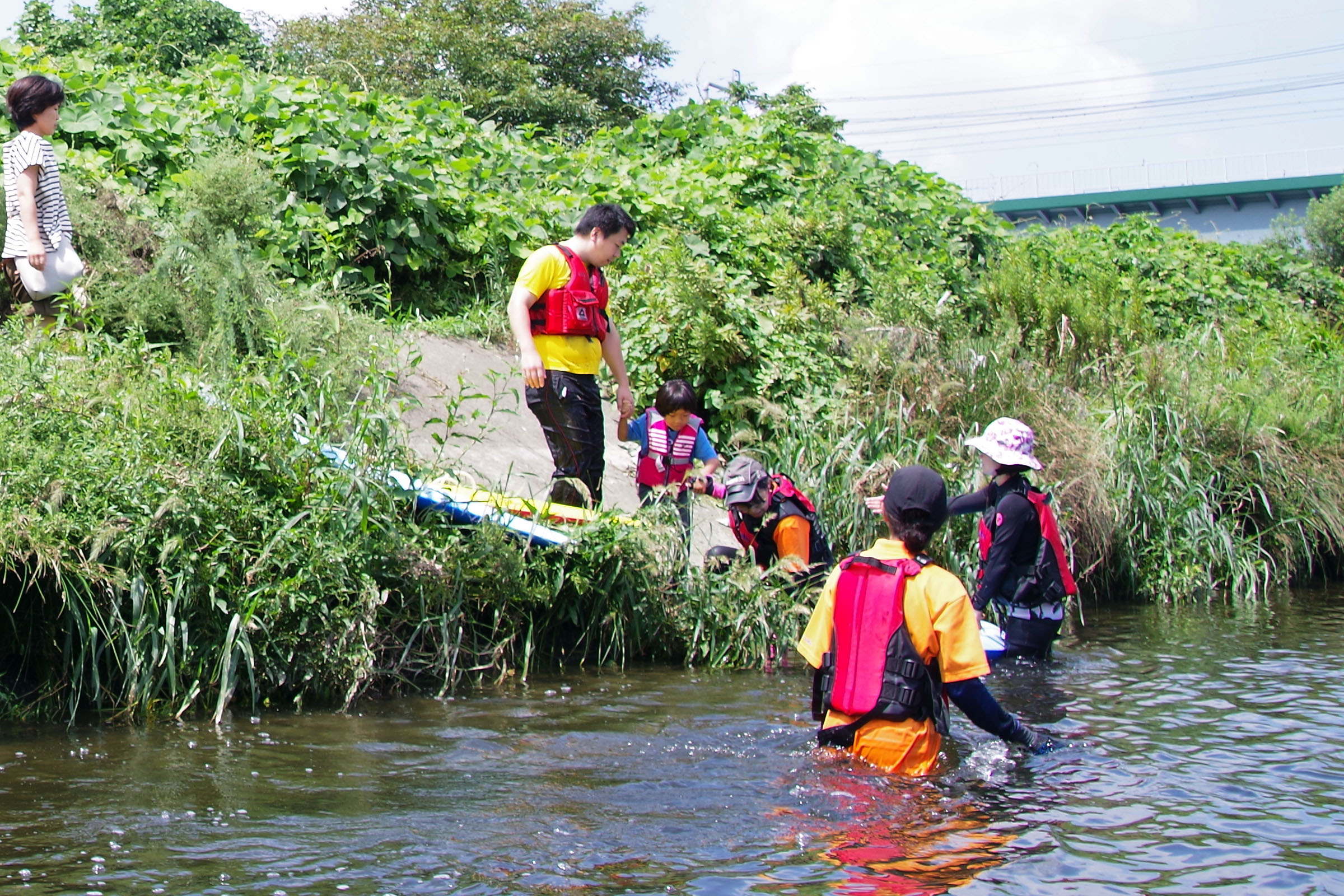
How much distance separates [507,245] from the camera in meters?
11.1

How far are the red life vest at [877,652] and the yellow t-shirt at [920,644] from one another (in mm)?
26

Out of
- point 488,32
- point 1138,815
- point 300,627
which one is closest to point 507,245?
point 300,627

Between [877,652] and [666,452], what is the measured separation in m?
3.57

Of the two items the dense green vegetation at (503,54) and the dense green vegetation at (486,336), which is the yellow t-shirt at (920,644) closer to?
the dense green vegetation at (486,336)

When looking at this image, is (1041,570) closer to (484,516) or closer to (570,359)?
(570,359)

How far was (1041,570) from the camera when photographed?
6598 mm

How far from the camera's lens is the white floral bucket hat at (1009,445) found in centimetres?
646

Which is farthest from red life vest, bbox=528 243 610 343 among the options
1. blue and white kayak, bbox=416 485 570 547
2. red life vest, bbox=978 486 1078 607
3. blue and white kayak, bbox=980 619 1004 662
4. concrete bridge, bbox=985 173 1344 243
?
concrete bridge, bbox=985 173 1344 243

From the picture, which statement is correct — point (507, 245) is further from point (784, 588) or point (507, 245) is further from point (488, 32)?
point (488, 32)

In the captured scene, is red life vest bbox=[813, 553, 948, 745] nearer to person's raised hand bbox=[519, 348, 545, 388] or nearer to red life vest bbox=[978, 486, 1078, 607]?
red life vest bbox=[978, 486, 1078, 607]

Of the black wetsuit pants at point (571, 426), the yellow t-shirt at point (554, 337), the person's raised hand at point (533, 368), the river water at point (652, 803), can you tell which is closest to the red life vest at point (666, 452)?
the black wetsuit pants at point (571, 426)

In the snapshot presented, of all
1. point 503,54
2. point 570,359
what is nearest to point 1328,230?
point 503,54

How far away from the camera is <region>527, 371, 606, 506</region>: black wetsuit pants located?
7082 mm

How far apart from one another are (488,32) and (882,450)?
2025cm
